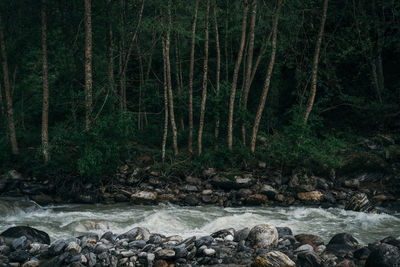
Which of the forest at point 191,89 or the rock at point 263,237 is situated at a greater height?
the forest at point 191,89

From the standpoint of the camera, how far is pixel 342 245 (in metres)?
7.91

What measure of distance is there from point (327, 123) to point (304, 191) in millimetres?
6280

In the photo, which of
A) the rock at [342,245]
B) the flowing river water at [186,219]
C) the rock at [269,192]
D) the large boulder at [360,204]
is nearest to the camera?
the rock at [342,245]

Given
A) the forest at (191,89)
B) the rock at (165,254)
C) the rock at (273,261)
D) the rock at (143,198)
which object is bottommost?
the rock at (143,198)

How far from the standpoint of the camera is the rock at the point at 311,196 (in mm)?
13172

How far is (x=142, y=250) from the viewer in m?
7.60

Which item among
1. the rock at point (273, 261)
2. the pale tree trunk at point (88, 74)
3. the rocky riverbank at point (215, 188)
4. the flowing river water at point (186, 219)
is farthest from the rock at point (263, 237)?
the pale tree trunk at point (88, 74)

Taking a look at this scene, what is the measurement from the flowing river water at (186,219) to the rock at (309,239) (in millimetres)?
760

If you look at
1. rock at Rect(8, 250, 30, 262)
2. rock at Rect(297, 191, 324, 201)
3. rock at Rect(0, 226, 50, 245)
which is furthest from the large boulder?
rock at Rect(8, 250, 30, 262)

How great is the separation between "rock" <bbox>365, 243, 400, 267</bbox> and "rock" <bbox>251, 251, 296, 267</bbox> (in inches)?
56.8

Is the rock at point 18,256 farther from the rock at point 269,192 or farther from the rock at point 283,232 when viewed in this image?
the rock at point 269,192

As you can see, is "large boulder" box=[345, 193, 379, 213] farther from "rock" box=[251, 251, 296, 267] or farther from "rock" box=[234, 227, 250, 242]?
"rock" box=[251, 251, 296, 267]

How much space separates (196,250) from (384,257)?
11.3 ft

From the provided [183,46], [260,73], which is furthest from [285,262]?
[183,46]
